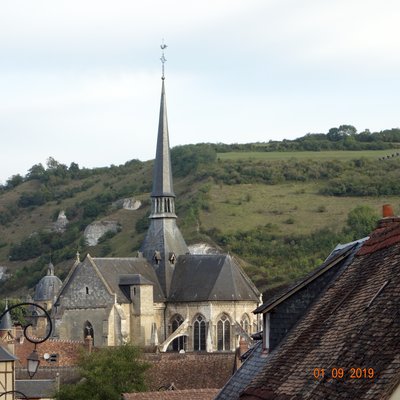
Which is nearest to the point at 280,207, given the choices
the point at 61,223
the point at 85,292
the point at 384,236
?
the point at 61,223

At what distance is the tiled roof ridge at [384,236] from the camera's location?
17.8 meters

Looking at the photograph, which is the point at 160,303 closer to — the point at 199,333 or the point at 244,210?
the point at 199,333

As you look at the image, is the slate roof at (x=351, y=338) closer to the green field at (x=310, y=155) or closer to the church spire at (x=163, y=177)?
the church spire at (x=163, y=177)

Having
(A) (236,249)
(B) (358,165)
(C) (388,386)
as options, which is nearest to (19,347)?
(A) (236,249)

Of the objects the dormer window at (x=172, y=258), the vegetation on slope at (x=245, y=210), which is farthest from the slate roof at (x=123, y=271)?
the vegetation on slope at (x=245, y=210)

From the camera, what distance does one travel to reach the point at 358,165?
161 metres

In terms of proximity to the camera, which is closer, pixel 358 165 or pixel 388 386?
pixel 388 386

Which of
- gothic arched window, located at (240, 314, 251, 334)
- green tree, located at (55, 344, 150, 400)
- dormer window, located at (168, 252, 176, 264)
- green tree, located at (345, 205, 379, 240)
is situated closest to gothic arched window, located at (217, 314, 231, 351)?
gothic arched window, located at (240, 314, 251, 334)

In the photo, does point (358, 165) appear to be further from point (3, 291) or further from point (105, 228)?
point (3, 291)

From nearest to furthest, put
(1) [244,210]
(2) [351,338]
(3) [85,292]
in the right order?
(2) [351,338] < (3) [85,292] < (1) [244,210]

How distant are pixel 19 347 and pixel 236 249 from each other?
54.2 m
